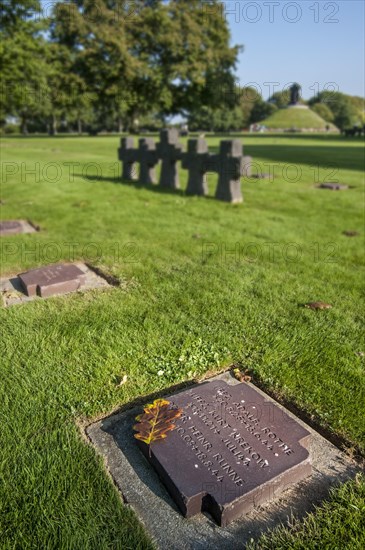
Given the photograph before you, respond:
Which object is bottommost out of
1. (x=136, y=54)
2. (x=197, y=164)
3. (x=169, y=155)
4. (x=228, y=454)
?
(x=228, y=454)

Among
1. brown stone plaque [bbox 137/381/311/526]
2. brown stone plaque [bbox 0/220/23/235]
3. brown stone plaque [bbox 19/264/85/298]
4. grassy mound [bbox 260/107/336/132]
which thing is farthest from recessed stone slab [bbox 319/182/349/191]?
grassy mound [bbox 260/107/336/132]

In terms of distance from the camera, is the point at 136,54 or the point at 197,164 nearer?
the point at 197,164

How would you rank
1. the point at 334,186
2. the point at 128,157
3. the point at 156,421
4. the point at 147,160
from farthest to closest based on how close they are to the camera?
the point at 128,157 < the point at 147,160 < the point at 334,186 < the point at 156,421

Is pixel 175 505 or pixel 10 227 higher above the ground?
pixel 10 227

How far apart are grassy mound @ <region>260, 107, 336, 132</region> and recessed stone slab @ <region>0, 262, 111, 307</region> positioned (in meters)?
77.0

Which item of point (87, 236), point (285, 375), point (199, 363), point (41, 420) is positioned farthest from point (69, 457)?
point (87, 236)

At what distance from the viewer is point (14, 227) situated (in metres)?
6.79

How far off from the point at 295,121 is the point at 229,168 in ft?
246

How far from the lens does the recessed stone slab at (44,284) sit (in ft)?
13.7

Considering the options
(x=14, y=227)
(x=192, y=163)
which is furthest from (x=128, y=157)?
(x=14, y=227)

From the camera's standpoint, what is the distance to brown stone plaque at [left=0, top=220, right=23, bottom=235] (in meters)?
6.62

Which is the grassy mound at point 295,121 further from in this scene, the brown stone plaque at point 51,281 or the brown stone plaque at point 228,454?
the brown stone plaque at point 228,454

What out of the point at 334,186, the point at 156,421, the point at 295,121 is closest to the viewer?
the point at 156,421

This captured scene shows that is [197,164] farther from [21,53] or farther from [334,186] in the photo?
[21,53]
